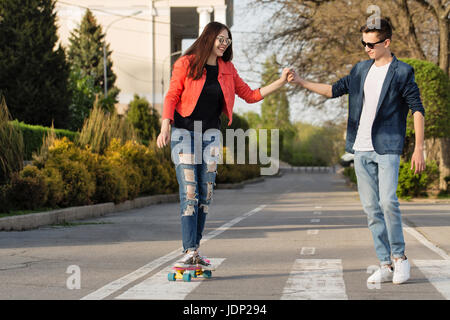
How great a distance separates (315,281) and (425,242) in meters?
4.01

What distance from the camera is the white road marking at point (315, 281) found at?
18.7ft

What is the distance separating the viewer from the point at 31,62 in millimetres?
27141

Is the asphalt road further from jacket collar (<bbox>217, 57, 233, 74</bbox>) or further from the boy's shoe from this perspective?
jacket collar (<bbox>217, 57, 233, 74</bbox>)

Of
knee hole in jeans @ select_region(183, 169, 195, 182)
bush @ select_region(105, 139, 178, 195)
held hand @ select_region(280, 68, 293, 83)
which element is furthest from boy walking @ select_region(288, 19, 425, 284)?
bush @ select_region(105, 139, 178, 195)

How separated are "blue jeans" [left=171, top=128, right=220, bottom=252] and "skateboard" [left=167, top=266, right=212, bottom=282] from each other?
0.17 metres

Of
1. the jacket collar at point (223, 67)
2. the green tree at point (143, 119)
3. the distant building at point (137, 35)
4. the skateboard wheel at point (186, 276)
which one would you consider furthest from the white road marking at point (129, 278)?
the distant building at point (137, 35)

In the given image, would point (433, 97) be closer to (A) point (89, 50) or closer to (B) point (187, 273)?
(B) point (187, 273)

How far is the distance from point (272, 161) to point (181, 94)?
7536cm

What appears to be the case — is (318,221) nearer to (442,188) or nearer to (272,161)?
(442,188)

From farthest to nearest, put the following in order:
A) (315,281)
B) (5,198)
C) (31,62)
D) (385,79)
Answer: (31,62)
(5,198)
(315,281)
(385,79)

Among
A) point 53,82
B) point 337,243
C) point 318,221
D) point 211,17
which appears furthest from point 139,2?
point 337,243

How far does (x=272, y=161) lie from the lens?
81688 mm

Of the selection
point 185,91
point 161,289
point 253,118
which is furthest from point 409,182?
point 253,118

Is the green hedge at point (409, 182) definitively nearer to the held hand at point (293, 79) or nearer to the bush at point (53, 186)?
the bush at point (53, 186)
